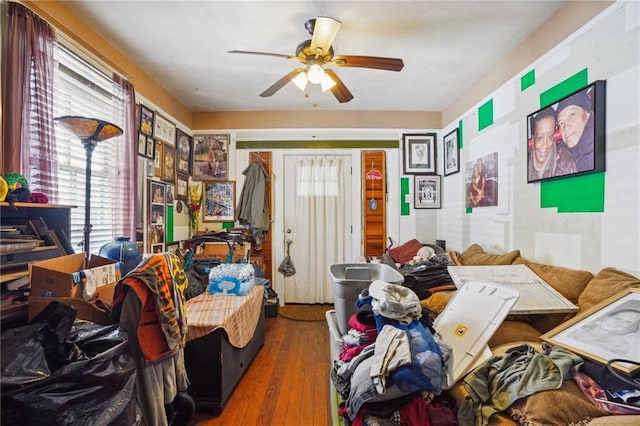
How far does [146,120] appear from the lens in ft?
9.36

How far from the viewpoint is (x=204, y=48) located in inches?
97.7

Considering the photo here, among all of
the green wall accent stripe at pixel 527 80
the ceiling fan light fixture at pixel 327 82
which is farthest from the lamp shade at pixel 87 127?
the green wall accent stripe at pixel 527 80

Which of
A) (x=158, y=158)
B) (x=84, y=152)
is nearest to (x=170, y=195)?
(x=158, y=158)

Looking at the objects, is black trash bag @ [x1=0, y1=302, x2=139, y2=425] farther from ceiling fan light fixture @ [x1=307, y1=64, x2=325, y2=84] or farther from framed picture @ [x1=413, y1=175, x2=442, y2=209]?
framed picture @ [x1=413, y1=175, x2=442, y2=209]

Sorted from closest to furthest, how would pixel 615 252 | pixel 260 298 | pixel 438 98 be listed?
pixel 615 252 → pixel 260 298 → pixel 438 98

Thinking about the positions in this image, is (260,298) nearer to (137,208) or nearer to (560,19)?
(137,208)

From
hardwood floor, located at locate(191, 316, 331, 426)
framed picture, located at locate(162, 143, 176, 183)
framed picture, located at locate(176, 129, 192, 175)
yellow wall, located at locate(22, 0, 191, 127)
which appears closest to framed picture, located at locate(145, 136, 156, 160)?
framed picture, located at locate(162, 143, 176, 183)

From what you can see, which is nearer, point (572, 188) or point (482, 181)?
point (572, 188)

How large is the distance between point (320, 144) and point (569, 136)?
275 centimetres

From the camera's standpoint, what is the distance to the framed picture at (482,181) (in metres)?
2.82

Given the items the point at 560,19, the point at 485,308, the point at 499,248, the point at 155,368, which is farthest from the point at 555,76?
the point at 155,368

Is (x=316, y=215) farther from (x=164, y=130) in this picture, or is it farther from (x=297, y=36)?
(x=297, y=36)

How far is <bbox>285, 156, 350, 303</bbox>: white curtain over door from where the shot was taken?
412cm

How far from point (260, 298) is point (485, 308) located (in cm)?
179
